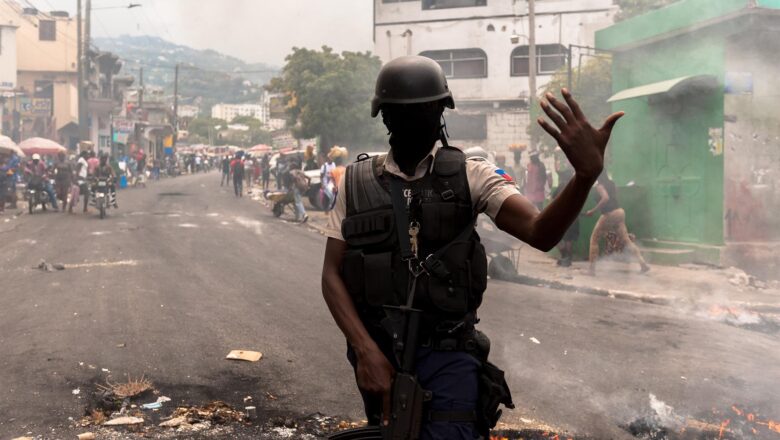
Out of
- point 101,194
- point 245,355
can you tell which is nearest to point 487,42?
point 101,194

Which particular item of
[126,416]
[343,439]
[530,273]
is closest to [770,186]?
[530,273]

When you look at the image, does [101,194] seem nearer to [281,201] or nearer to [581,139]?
[281,201]

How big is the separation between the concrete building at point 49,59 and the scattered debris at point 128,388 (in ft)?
135

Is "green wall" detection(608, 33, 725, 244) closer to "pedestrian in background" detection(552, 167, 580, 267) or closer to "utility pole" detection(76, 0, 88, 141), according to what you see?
"pedestrian in background" detection(552, 167, 580, 267)

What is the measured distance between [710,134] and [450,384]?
33.6 feet

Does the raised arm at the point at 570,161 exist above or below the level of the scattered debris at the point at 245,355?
above

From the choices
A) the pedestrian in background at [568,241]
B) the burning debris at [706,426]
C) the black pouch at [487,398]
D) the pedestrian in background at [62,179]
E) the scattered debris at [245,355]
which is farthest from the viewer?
the pedestrian in background at [62,179]

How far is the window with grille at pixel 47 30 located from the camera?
1801 inches

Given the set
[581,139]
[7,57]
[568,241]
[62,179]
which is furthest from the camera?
[7,57]

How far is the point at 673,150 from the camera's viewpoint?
12039 mm

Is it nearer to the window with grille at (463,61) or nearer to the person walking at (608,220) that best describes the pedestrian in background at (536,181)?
the person walking at (608,220)

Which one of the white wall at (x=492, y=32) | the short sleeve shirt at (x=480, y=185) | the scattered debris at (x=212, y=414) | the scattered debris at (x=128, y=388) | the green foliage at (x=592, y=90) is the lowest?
the scattered debris at (x=212, y=414)

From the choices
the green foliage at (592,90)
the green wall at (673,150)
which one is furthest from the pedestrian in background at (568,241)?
the green foliage at (592,90)

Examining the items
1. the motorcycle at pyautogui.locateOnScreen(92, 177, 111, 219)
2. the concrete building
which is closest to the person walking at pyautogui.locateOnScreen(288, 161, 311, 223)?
the motorcycle at pyautogui.locateOnScreen(92, 177, 111, 219)
